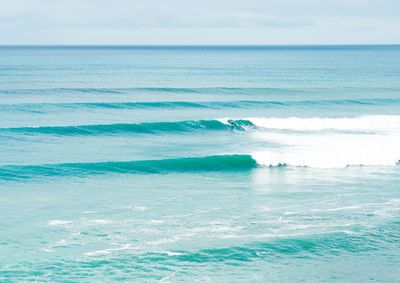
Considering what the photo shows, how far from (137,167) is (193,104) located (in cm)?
1918

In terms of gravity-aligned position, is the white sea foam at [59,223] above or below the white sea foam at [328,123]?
below

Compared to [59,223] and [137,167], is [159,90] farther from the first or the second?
[59,223]

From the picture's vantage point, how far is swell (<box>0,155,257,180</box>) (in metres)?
26.0

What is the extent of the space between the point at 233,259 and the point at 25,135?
18485 millimetres

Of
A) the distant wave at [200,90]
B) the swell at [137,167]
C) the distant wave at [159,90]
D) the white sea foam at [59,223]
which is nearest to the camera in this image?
the white sea foam at [59,223]

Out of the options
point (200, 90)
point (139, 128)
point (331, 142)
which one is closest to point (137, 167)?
point (139, 128)

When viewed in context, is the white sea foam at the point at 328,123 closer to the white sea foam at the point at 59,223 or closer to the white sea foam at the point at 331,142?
the white sea foam at the point at 331,142

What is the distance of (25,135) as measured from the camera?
32.9m

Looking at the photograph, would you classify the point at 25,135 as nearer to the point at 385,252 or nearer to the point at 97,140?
the point at 97,140

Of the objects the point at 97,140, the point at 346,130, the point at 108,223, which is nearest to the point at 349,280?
the point at 108,223

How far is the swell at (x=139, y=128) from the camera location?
112ft

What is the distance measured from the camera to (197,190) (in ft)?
79.6

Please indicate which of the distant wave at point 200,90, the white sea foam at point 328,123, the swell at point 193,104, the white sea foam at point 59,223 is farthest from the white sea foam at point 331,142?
the distant wave at point 200,90

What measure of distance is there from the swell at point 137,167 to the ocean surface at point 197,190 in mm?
73
